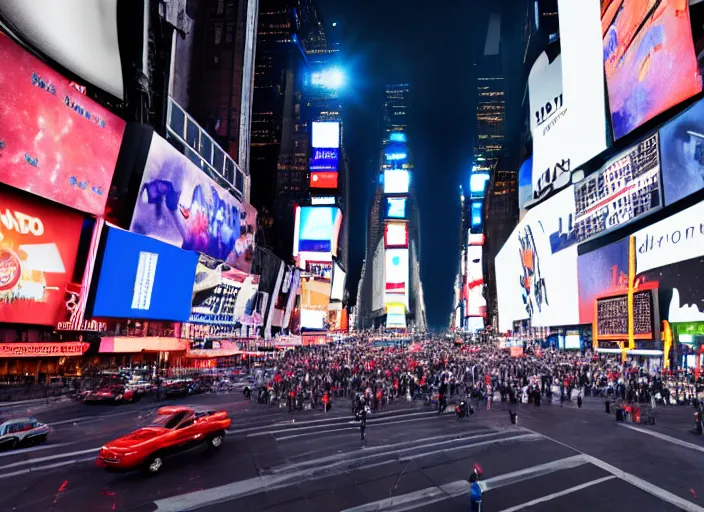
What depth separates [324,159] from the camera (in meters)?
104

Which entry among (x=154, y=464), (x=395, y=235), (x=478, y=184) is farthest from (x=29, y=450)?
(x=478, y=184)

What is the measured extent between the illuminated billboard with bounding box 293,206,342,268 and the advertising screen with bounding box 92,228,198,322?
204 feet

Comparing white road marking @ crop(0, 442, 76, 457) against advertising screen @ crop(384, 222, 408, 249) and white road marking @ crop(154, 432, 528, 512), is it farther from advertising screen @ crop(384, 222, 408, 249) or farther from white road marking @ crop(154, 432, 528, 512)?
advertising screen @ crop(384, 222, 408, 249)

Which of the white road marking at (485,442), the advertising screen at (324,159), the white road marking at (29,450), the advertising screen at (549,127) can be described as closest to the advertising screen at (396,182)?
the advertising screen at (324,159)

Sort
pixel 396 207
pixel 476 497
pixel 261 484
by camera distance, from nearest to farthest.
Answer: pixel 476 497
pixel 261 484
pixel 396 207

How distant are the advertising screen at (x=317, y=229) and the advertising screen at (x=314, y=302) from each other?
1722 centimetres

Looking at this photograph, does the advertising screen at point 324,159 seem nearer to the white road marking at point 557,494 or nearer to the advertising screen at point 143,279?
the advertising screen at point 143,279

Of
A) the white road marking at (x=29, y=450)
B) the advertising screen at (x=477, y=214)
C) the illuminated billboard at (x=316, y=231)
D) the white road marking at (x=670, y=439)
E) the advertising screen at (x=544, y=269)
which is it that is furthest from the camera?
the advertising screen at (x=477, y=214)

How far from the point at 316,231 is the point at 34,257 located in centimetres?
7668

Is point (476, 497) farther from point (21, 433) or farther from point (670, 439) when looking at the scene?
point (21, 433)

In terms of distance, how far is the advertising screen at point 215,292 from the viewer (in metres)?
32.9

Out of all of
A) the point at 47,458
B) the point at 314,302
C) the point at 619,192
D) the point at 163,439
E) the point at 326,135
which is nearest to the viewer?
the point at 163,439

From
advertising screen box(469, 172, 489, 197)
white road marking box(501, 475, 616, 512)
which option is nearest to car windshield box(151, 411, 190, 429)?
white road marking box(501, 475, 616, 512)

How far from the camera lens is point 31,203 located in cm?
1809
